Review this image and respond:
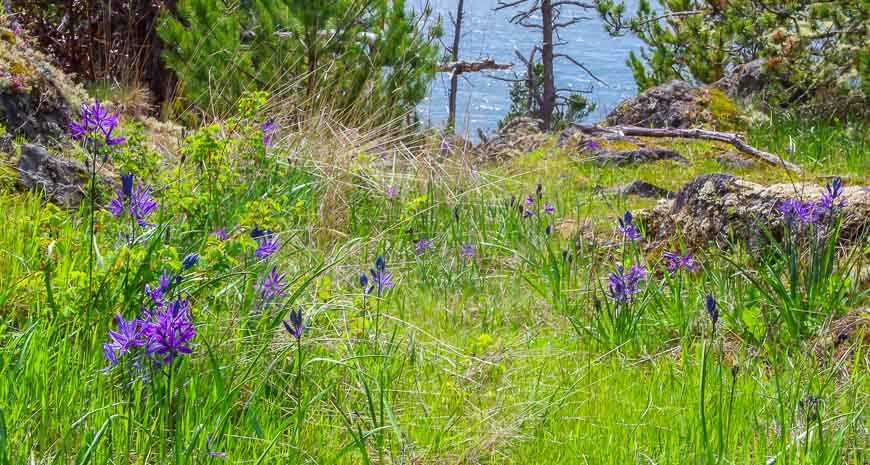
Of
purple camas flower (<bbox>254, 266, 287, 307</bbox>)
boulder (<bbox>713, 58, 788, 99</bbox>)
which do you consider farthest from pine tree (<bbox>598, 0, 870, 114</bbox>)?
purple camas flower (<bbox>254, 266, 287, 307</bbox>)

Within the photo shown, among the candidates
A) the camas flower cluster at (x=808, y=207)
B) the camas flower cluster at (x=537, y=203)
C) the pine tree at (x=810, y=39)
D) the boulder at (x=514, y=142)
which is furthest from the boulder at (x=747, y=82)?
the camas flower cluster at (x=808, y=207)

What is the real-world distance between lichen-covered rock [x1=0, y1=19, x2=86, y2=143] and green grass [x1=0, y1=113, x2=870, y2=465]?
1.21m

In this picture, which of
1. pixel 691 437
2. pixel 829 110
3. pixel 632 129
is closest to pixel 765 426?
pixel 691 437

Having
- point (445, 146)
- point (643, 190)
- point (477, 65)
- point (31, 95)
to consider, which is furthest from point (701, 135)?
point (31, 95)

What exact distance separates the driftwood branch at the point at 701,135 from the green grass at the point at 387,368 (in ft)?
9.20

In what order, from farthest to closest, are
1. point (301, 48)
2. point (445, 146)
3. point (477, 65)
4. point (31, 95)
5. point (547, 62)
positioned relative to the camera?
point (547, 62), point (477, 65), point (301, 48), point (445, 146), point (31, 95)

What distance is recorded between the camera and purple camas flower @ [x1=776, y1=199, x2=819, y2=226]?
3088mm

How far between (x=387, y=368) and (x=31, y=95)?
332 centimetres

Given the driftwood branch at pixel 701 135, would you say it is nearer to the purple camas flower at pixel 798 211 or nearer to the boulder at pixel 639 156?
the boulder at pixel 639 156

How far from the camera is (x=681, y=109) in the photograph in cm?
829

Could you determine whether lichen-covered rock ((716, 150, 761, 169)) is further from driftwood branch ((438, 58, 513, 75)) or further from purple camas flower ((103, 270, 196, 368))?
purple camas flower ((103, 270, 196, 368))

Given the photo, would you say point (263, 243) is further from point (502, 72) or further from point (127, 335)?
point (502, 72)

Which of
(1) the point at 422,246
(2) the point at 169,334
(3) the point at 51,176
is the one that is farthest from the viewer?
(1) the point at 422,246

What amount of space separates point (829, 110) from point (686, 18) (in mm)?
2511
